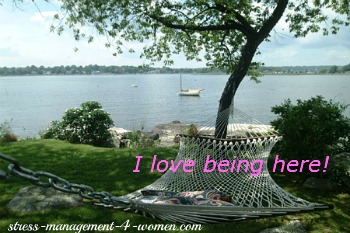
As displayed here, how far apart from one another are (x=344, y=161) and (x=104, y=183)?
3.54m

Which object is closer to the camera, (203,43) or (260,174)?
(260,174)

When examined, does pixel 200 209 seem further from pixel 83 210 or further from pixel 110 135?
pixel 110 135

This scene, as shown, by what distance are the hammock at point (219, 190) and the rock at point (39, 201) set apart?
0.86 meters

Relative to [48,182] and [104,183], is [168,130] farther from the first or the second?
[48,182]

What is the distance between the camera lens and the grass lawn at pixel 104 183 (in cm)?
357

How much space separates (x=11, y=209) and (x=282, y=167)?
4000 millimetres

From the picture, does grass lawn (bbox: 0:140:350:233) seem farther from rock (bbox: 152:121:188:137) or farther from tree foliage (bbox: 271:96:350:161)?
rock (bbox: 152:121:188:137)

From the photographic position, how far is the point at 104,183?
4.92m

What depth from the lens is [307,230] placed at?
349 centimetres

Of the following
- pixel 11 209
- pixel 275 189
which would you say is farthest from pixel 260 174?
pixel 11 209

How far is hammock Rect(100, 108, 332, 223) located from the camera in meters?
2.86

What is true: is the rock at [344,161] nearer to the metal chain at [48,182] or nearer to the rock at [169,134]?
the metal chain at [48,182]

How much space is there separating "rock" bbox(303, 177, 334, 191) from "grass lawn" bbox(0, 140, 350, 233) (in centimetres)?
10

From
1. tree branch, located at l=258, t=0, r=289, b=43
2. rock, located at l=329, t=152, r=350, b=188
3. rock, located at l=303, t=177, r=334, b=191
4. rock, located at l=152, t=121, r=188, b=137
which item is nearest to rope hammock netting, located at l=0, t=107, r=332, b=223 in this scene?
rock, located at l=303, t=177, r=334, b=191
